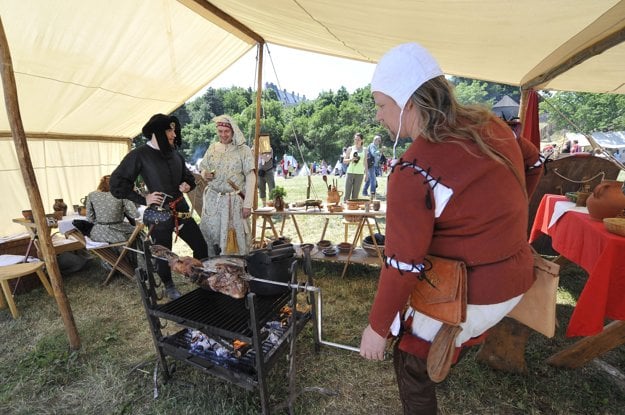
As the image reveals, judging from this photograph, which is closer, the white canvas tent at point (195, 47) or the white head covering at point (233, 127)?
the white canvas tent at point (195, 47)

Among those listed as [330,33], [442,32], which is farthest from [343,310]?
[330,33]

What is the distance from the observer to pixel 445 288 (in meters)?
0.97

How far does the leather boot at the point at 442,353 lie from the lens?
3.36ft

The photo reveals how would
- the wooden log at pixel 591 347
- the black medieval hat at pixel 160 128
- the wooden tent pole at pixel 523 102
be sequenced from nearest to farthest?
the wooden log at pixel 591 347, the black medieval hat at pixel 160 128, the wooden tent pole at pixel 523 102

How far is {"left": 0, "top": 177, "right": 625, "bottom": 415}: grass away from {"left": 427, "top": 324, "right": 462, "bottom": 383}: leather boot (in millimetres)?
1230

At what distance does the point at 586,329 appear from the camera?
1.83 m

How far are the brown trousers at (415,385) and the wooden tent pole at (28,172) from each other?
9.20ft

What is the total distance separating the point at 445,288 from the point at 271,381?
5.83ft

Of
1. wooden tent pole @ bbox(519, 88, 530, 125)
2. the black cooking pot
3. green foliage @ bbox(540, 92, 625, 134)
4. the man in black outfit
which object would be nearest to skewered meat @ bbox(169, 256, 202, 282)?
the black cooking pot

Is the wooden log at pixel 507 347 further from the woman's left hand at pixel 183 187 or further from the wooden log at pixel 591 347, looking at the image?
the woman's left hand at pixel 183 187

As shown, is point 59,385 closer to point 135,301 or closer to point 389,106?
point 135,301

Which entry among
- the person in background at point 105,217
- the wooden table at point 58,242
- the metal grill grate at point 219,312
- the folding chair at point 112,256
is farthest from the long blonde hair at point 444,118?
the wooden table at point 58,242

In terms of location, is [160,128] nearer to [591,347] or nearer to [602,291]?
[602,291]

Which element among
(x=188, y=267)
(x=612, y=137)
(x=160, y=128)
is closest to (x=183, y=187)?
(x=160, y=128)
